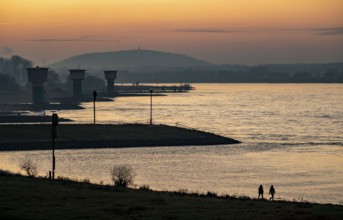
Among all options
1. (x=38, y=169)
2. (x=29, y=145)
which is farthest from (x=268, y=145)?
(x=38, y=169)

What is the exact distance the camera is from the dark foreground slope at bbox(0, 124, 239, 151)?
9119 cm

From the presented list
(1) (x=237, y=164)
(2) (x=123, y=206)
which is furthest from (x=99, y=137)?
(2) (x=123, y=206)

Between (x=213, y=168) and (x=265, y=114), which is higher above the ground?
(x=265, y=114)

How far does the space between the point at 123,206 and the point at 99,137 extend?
62970mm

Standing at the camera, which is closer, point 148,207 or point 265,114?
point 148,207

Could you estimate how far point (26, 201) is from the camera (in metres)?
34.5

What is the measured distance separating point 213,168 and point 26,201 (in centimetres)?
3919

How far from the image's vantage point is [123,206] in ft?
113

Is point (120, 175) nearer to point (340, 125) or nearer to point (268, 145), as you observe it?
point (268, 145)

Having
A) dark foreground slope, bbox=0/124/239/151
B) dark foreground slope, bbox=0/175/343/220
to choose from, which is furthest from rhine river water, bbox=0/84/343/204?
dark foreground slope, bbox=0/175/343/220

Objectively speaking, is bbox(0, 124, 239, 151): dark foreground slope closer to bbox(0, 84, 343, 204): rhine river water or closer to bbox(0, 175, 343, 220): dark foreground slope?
bbox(0, 84, 343, 204): rhine river water

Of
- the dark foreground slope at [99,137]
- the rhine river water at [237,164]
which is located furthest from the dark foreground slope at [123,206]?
the dark foreground slope at [99,137]

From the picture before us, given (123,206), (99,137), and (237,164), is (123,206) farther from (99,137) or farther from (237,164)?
(99,137)

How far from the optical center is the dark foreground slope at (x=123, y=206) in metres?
31.9
